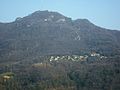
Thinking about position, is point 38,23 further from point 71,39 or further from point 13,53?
point 13,53

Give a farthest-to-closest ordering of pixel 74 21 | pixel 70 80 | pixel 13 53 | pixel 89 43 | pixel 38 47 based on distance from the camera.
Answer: pixel 74 21
pixel 89 43
pixel 38 47
pixel 13 53
pixel 70 80

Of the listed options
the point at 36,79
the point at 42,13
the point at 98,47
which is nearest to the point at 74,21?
the point at 42,13

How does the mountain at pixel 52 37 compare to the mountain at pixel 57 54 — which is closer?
the mountain at pixel 57 54

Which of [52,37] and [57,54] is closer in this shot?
[57,54]

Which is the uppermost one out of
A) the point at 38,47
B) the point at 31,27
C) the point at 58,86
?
the point at 31,27

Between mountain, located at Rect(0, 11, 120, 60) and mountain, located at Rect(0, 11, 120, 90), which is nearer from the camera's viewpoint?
mountain, located at Rect(0, 11, 120, 90)

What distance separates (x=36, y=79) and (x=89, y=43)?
54.3 metres

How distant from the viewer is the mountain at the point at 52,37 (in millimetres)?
106688

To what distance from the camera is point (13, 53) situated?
4072 inches

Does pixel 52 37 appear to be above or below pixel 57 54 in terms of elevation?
above

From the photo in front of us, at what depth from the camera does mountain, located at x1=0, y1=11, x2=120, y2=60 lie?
350ft

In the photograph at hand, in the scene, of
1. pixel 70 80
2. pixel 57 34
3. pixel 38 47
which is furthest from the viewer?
pixel 57 34

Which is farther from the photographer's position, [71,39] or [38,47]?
[71,39]

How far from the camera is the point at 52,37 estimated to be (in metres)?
124
